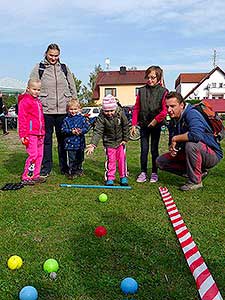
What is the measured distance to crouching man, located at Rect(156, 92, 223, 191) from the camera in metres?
5.54

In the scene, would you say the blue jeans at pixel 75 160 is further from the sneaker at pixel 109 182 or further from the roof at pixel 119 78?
the roof at pixel 119 78

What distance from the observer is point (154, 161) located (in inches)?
249

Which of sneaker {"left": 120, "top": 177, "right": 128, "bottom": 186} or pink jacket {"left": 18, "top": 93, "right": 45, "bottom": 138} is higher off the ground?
pink jacket {"left": 18, "top": 93, "right": 45, "bottom": 138}

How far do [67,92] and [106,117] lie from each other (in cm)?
86

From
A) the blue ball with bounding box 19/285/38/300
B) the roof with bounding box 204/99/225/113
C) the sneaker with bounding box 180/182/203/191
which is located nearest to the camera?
the blue ball with bounding box 19/285/38/300

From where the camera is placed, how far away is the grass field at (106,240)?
2734 mm

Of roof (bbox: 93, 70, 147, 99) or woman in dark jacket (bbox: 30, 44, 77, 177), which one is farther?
roof (bbox: 93, 70, 147, 99)

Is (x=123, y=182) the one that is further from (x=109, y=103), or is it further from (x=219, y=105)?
(x=219, y=105)

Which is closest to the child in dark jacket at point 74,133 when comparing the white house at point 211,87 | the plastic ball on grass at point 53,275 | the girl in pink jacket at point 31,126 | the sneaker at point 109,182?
the girl in pink jacket at point 31,126

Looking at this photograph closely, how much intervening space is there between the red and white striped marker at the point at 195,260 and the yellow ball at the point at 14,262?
1.29m

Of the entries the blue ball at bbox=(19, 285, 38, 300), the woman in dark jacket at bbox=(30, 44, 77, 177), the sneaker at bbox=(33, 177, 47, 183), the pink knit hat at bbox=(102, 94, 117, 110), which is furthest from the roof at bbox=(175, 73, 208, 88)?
the blue ball at bbox=(19, 285, 38, 300)

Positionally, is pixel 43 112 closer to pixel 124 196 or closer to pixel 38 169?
pixel 38 169

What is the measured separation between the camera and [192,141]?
18.2ft

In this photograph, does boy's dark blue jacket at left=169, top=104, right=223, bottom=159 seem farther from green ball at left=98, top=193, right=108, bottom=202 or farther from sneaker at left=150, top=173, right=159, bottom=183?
green ball at left=98, top=193, right=108, bottom=202
